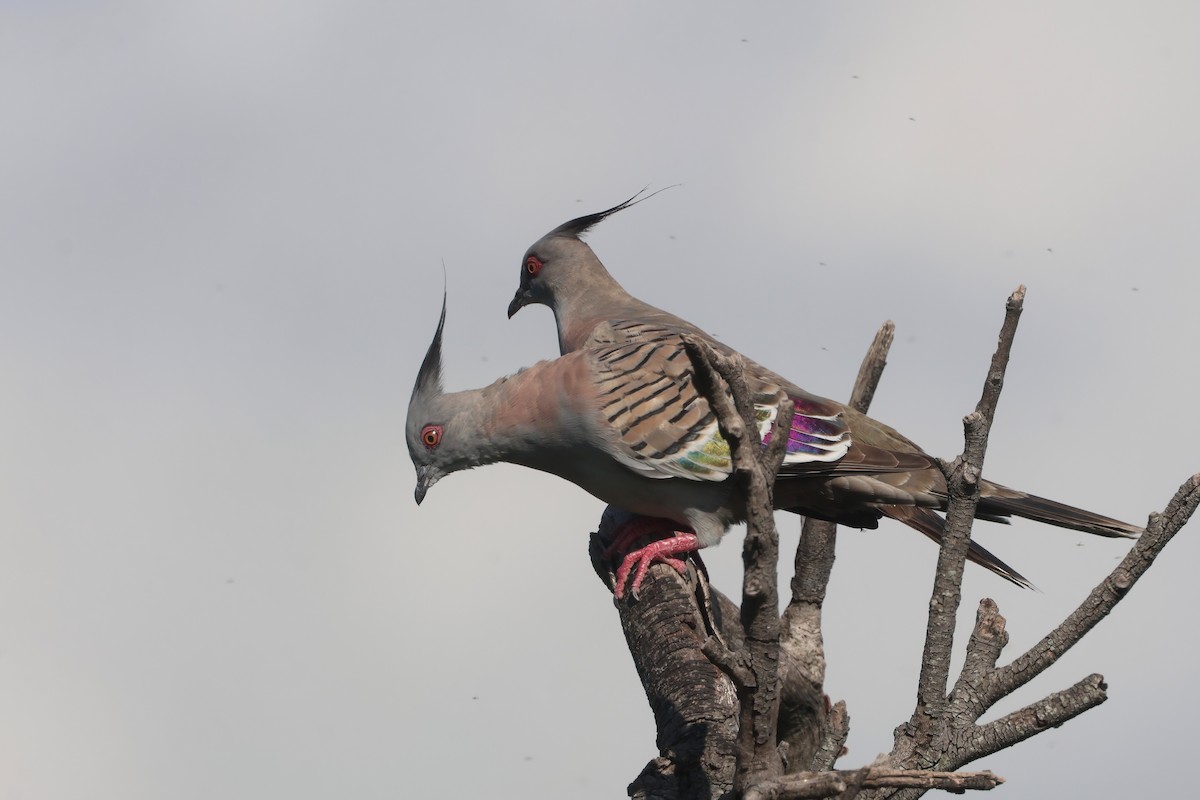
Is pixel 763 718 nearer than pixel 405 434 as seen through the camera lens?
Yes

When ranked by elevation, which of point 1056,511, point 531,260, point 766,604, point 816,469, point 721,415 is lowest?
point 766,604

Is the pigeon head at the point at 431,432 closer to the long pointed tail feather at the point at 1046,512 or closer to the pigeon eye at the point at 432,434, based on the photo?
the pigeon eye at the point at 432,434

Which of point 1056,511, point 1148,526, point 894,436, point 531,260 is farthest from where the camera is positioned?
point 531,260

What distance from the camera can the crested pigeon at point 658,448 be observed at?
553cm

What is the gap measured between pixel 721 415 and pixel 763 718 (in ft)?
2.48

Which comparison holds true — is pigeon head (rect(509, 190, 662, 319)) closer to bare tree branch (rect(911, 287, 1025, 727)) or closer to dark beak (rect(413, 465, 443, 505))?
dark beak (rect(413, 465, 443, 505))

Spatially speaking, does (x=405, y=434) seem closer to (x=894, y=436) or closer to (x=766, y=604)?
(x=894, y=436)

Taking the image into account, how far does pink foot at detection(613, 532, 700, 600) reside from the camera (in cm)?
563

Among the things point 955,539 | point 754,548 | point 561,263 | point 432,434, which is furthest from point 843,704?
point 561,263

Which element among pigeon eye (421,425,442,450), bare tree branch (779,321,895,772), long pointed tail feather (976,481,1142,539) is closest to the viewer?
long pointed tail feather (976,481,1142,539)

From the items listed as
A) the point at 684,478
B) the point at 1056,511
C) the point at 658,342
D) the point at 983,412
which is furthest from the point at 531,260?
the point at 983,412

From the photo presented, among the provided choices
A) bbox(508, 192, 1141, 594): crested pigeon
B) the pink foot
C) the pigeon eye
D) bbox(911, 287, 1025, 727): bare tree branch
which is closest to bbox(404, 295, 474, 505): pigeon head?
the pigeon eye

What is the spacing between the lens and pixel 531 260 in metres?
8.38

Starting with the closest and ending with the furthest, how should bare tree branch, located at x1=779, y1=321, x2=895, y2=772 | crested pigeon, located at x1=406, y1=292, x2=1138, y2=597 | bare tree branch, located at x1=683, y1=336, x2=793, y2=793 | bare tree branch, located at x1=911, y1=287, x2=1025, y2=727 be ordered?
bare tree branch, located at x1=683, y1=336, x2=793, y2=793 < bare tree branch, located at x1=911, y1=287, x2=1025, y2=727 < bare tree branch, located at x1=779, y1=321, x2=895, y2=772 < crested pigeon, located at x1=406, y1=292, x2=1138, y2=597
